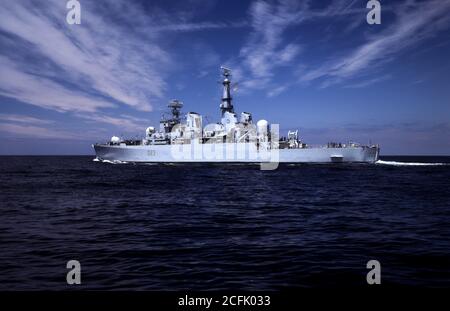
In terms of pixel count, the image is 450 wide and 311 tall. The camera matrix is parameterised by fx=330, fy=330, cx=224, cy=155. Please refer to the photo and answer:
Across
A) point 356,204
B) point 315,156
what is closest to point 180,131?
point 315,156

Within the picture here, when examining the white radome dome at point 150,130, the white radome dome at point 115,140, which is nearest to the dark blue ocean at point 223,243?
the white radome dome at point 150,130

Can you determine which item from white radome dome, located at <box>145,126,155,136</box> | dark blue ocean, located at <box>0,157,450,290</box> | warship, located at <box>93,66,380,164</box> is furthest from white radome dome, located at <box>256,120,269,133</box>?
dark blue ocean, located at <box>0,157,450,290</box>

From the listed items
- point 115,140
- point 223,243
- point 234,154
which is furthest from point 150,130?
point 223,243

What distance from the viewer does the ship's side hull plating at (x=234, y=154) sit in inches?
2638

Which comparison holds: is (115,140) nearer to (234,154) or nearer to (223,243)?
(234,154)

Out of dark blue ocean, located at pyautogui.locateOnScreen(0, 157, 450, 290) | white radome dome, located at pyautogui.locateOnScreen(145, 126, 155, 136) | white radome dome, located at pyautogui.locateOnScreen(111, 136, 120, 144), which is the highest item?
white radome dome, located at pyautogui.locateOnScreen(145, 126, 155, 136)

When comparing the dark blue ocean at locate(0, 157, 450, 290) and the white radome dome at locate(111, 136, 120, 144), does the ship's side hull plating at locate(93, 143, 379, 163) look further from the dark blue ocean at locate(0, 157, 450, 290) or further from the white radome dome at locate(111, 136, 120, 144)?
the dark blue ocean at locate(0, 157, 450, 290)

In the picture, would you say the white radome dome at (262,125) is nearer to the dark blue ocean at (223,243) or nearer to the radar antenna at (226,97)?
the radar antenna at (226,97)

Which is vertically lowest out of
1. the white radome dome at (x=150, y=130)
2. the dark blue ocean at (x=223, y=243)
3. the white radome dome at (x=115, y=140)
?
the dark blue ocean at (x=223, y=243)

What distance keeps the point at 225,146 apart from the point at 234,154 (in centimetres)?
265

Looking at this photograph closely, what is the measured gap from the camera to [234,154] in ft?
238

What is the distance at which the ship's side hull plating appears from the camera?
2638 inches
